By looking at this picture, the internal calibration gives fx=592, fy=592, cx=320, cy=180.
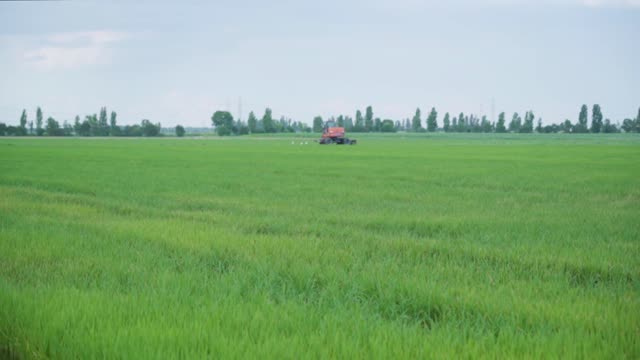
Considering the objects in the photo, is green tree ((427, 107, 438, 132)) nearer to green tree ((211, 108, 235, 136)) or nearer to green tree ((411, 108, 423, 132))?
green tree ((411, 108, 423, 132))

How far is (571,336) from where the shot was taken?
4.08 metres

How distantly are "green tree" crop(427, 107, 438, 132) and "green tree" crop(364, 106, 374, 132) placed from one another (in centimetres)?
1593

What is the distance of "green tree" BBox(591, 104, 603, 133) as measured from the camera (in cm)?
12462

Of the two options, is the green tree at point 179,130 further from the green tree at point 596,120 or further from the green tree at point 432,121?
the green tree at point 596,120

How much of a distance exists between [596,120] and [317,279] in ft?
439

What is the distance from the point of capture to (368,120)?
5531 inches

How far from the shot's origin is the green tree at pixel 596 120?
409ft

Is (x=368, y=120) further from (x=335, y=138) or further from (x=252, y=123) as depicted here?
(x=335, y=138)

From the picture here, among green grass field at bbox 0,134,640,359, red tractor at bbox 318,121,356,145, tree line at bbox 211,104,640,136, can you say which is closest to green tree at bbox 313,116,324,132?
tree line at bbox 211,104,640,136

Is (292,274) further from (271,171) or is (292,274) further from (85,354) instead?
(271,171)

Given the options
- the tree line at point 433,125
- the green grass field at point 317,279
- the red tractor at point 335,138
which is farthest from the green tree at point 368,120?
the green grass field at point 317,279

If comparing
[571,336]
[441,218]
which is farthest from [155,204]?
[571,336]

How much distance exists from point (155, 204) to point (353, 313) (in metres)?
9.61

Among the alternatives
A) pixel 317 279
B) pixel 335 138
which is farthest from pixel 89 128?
pixel 317 279
